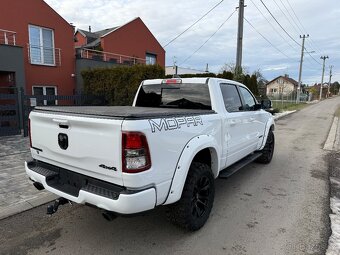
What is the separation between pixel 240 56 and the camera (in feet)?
47.8

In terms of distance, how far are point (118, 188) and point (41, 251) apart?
129cm

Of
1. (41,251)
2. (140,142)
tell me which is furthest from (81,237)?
(140,142)

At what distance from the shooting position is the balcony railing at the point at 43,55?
1405 centimetres

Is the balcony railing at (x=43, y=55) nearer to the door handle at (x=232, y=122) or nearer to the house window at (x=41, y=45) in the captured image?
the house window at (x=41, y=45)

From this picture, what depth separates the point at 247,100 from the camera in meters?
5.41

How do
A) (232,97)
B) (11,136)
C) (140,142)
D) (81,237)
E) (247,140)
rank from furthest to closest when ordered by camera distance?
(11,136) < (247,140) < (232,97) < (81,237) < (140,142)

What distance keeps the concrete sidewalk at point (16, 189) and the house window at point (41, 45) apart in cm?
870

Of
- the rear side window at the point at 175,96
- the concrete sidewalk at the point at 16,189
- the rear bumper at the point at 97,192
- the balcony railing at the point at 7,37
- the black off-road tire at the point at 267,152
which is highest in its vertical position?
the balcony railing at the point at 7,37

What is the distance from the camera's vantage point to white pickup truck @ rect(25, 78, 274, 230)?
2562 mm

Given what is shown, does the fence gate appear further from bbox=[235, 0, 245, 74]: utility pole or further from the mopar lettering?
bbox=[235, 0, 245, 74]: utility pole

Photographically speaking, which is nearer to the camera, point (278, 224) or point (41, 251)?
point (41, 251)

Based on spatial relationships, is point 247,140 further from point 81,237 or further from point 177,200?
point 81,237

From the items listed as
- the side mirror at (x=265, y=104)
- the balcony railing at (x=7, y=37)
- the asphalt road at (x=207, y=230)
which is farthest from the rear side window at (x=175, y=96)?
the balcony railing at (x=7, y=37)

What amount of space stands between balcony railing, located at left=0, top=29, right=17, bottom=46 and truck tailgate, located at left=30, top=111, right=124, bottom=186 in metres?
11.7
